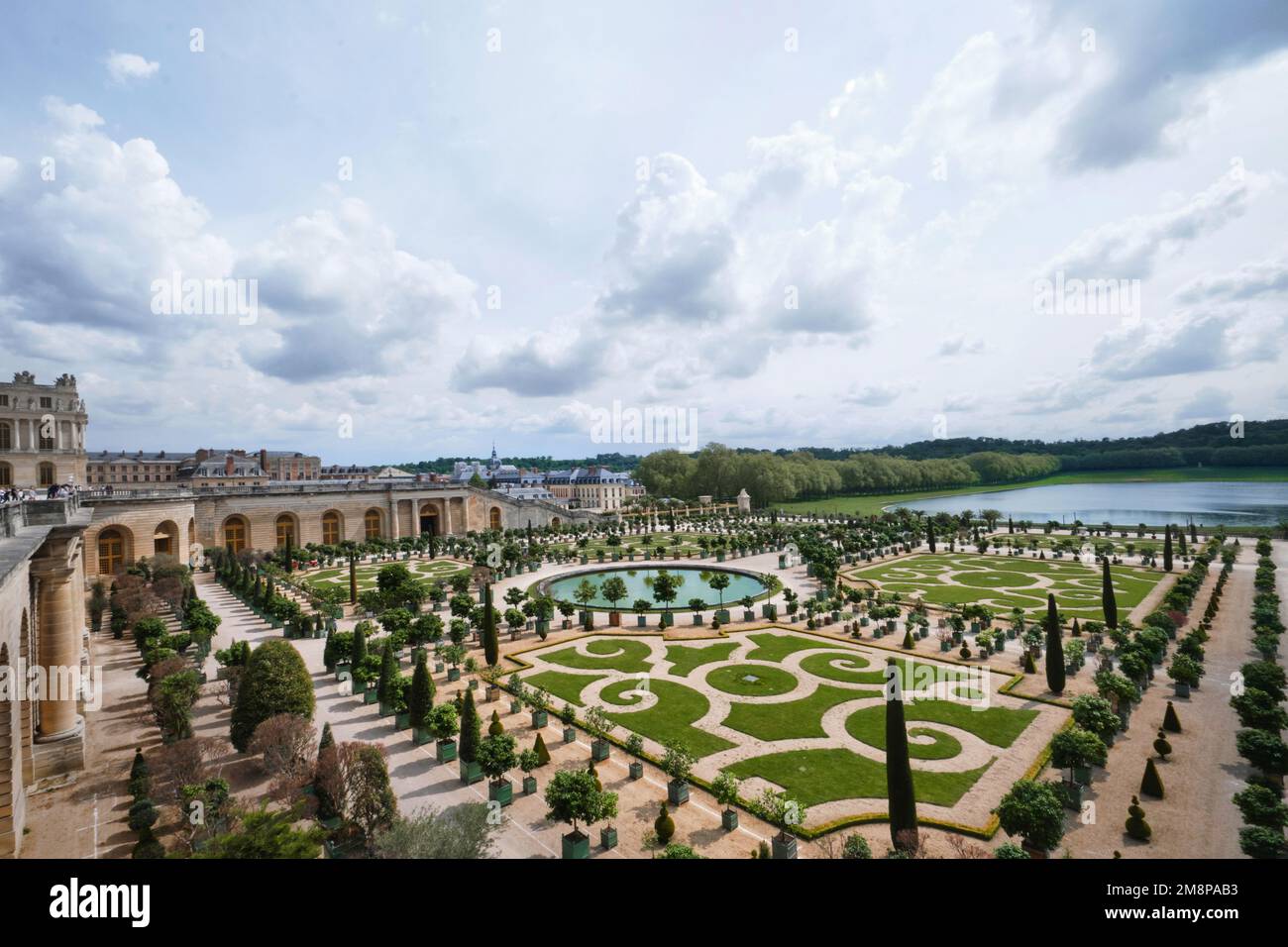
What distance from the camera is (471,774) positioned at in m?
18.3

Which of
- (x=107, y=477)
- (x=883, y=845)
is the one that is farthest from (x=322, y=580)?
(x=107, y=477)

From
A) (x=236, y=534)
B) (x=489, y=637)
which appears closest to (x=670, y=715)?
(x=489, y=637)

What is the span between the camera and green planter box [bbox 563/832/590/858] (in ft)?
47.0

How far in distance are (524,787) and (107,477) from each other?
125 m

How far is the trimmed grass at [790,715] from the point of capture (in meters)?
21.2

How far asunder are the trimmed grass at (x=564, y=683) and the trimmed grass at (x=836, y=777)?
8.24 metres

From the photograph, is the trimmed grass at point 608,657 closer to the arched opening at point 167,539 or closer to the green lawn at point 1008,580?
the green lawn at point 1008,580

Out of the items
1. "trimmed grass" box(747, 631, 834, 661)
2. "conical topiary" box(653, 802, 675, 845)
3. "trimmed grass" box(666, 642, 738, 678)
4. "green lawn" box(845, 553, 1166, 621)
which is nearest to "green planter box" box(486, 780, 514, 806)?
"conical topiary" box(653, 802, 675, 845)

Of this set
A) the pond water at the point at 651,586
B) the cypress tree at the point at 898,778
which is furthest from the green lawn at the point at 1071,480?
the cypress tree at the point at 898,778

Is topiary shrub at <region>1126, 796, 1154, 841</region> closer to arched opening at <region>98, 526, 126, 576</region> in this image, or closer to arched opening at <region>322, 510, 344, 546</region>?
arched opening at <region>98, 526, 126, 576</region>

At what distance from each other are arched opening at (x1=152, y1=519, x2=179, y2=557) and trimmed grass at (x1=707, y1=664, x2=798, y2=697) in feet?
166
